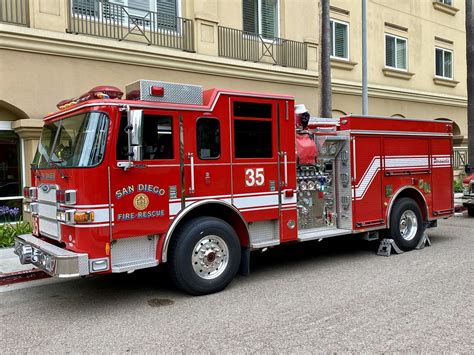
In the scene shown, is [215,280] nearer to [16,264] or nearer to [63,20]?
[16,264]

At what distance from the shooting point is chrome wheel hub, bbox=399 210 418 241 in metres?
8.87

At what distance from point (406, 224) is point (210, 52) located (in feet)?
24.2

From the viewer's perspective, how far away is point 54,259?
5238 millimetres

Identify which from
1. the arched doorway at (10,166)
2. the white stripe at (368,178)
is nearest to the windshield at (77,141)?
the white stripe at (368,178)

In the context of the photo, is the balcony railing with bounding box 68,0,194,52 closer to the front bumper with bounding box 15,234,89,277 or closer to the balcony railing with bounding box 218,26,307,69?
the balcony railing with bounding box 218,26,307,69

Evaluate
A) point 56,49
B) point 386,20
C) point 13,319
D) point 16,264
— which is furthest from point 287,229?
point 386,20

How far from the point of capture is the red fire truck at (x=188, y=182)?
5430 millimetres

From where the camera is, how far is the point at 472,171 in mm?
14352

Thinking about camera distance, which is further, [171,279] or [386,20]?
[386,20]

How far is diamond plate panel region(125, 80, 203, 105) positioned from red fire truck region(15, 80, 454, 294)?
16 millimetres

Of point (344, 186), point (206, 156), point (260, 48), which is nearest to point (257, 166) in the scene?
point (206, 156)

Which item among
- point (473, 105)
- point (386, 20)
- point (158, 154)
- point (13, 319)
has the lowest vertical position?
point (13, 319)

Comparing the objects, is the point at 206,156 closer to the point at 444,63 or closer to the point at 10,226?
the point at 10,226

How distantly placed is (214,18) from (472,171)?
896 cm
